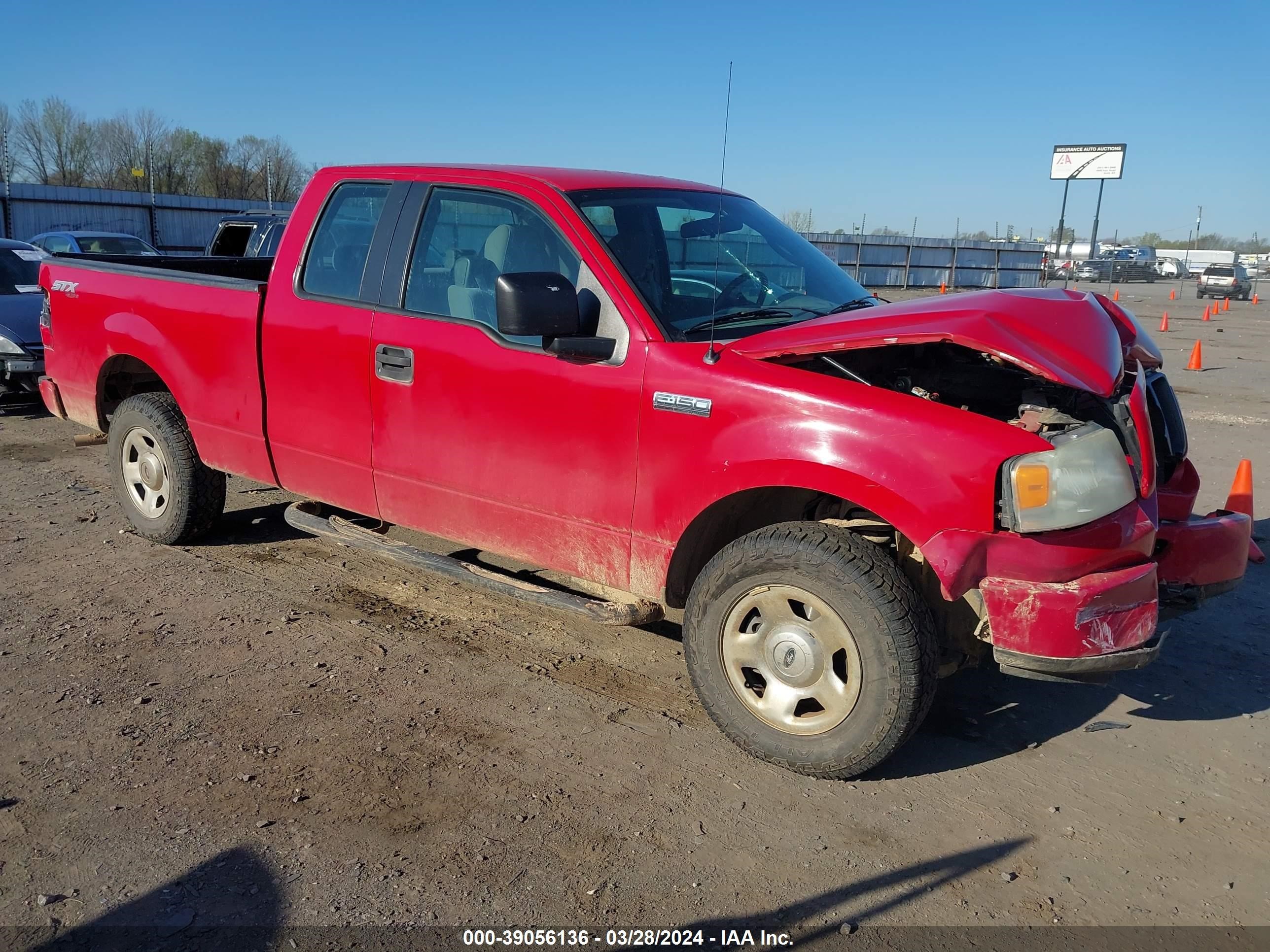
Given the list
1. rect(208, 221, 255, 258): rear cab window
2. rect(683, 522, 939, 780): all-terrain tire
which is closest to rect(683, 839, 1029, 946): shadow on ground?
rect(683, 522, 939, 780): all-terrain tire

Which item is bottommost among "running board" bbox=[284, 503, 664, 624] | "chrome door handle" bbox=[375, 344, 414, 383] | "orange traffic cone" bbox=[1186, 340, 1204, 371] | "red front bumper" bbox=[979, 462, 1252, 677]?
"running board" bbox=[284, 503, 664, 624]

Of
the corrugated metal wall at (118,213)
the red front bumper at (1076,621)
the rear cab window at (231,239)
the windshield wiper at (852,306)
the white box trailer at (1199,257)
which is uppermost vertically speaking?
the white box trailer at (1199,257)

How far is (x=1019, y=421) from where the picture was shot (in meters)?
3.31

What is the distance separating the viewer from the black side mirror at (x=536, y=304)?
3.57 m

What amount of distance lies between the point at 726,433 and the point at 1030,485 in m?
1.01

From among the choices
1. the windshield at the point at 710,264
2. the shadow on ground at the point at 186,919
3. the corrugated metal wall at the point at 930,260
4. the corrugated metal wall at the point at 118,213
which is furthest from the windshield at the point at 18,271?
the corrugated metal wall at the point at 930,260

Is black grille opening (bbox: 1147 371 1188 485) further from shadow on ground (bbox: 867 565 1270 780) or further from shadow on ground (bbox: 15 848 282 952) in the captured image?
shadow on ground (bbox: 15 848 282 952)

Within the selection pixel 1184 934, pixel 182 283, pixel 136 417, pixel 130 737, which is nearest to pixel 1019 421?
pixel 1184 934

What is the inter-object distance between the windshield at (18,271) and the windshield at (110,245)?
5441 millimetres

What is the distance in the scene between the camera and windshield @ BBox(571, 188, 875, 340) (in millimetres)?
3945

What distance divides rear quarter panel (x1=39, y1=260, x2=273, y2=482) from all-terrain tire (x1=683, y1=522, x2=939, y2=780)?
2668mm

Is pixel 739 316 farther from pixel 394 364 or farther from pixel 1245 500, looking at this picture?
pixel 1245 500

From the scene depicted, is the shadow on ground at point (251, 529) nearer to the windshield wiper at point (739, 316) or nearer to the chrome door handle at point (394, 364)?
the chrome door handle at point (394, 364)

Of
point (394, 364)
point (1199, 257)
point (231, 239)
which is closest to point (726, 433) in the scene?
point (394, 364)
